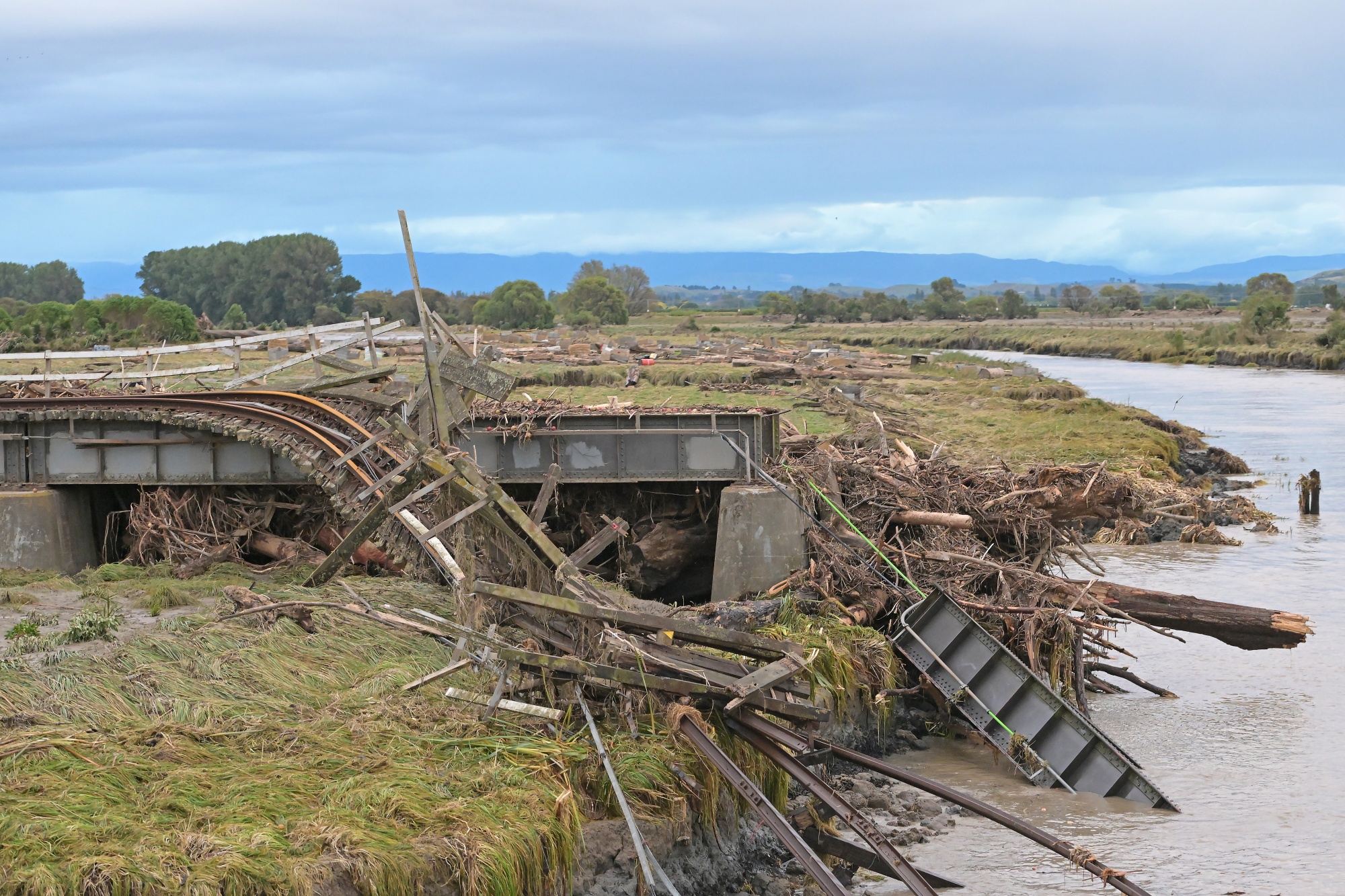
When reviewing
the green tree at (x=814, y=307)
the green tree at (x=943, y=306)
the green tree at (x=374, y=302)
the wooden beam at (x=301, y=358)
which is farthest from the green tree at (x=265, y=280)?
the wooden beam at (x=301, y=358)

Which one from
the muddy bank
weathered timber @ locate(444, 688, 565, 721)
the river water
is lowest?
the river water

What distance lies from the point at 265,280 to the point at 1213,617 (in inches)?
4638

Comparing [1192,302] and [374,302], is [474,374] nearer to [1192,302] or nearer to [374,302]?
[374,302]

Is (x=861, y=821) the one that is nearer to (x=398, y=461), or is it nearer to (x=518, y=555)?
(x=518, y=555)

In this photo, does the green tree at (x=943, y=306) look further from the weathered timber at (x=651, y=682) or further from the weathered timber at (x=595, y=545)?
the weathered timber at (x=651, y=682)

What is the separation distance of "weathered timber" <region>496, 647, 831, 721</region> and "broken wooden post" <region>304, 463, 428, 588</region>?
7.35 feet

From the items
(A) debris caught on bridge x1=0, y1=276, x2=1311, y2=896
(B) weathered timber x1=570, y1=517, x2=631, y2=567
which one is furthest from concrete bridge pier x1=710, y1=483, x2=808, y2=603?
(B) weathered timber x1=570, y1=517, x2=631, y2=567

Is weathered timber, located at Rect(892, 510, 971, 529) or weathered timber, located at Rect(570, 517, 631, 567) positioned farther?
weathered timber, located at Rect(892, 510, 971, 529)

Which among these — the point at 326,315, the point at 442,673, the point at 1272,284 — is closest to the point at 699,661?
the point at 442,673

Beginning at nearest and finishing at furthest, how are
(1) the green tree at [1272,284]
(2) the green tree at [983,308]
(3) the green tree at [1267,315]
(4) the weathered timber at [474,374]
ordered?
1. (4) the weathered timber at [474,374]
2. (3) the green tree at [1267,315]
3. (1) the green tree at [1272,284]
4. (2) the green tree at [983,308]

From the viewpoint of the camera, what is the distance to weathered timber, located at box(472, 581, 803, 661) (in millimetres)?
11516

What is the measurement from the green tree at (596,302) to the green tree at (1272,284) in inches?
2962

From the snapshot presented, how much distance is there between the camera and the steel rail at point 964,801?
10172 millimetres

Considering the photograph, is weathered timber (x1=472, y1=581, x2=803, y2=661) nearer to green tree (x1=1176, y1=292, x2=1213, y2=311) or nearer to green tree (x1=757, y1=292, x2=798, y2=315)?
green tree (x1=757, y1=292, x2=798, y2=315)
